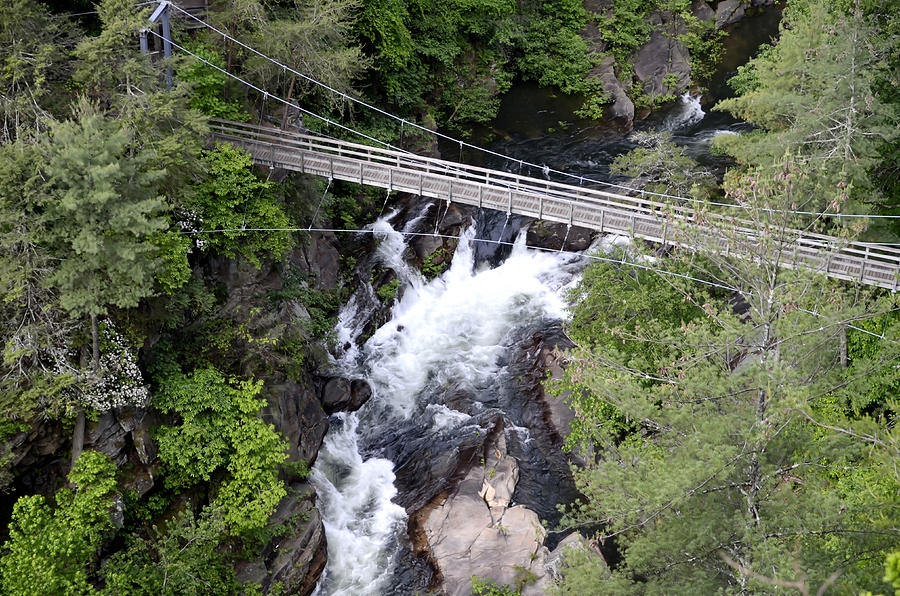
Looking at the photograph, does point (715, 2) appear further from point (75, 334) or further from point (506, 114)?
point (75, 334)

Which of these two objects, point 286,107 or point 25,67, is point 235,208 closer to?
point 286,107

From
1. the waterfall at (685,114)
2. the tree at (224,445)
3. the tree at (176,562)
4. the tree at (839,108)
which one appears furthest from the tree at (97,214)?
the waterfall at (685,114)

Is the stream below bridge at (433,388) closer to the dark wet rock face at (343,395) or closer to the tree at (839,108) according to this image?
the dark wet rock face at (343,395)

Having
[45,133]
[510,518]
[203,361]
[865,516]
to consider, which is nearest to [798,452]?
[865,516]

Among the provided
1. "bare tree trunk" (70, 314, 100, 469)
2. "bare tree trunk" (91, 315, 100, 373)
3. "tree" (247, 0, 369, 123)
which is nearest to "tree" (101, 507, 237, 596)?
"bare tree trunk" (70, 314, 100, 469)

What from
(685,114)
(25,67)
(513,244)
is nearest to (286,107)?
(25,67)

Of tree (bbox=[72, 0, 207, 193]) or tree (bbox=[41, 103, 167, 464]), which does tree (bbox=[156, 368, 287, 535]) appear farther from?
tree (bbox=[72, 0, 207, 193])
